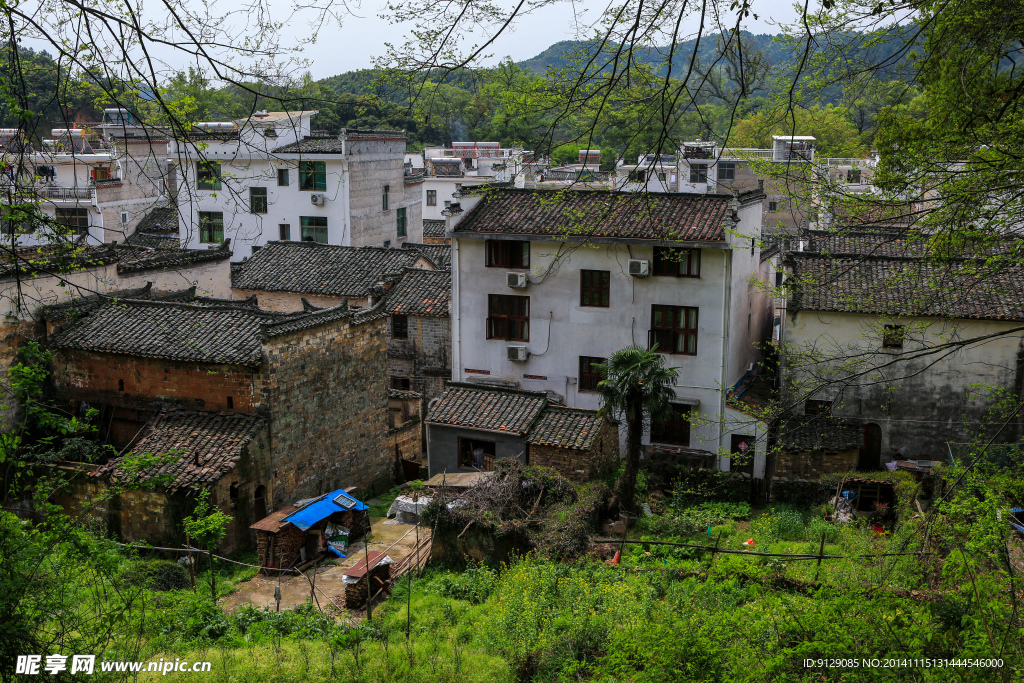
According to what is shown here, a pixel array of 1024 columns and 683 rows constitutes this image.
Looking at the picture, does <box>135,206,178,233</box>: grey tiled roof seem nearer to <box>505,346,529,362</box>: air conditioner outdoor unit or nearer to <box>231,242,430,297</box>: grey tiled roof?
<box>231,242,430,297</box>: grey tiled roof

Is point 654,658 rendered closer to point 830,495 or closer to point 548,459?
point 548,459

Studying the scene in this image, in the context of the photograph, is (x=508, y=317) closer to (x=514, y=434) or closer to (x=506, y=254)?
(x=506, y=254)

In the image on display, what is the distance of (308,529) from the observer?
568 inches

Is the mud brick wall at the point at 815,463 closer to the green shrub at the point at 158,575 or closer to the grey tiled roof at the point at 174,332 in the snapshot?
the grey tiled roof at the point at 174,332

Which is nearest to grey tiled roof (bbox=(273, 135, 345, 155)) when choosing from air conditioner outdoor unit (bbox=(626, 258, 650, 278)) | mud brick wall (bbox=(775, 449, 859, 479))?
air conditioner outdoor unit (bbox=(626, 258, 650, 278))

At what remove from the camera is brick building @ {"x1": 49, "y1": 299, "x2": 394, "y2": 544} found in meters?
15.3

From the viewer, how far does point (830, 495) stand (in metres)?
16.3

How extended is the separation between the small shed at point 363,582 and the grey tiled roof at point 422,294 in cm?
987

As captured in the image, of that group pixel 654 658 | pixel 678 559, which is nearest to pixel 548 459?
pixel 678 559

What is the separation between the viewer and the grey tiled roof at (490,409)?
1709 centimetres

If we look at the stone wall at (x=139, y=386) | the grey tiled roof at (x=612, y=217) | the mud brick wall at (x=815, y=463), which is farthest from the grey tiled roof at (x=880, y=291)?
the stone wall at (x=139, y=386)

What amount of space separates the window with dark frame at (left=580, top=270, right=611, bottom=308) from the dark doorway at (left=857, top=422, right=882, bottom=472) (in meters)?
6.62

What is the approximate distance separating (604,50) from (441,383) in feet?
56.1

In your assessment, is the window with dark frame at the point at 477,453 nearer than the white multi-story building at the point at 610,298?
Yes
